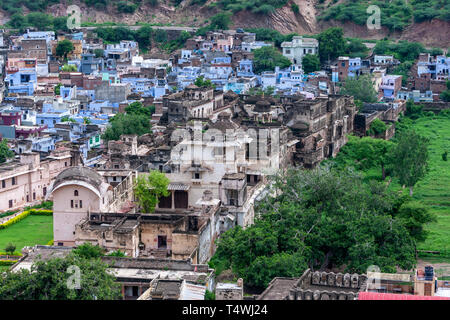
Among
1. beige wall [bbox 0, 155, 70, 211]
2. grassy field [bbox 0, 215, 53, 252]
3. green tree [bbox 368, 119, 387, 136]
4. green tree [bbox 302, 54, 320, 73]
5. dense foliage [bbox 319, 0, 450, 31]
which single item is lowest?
grassy field [bbox 0, 215, 53, 252]

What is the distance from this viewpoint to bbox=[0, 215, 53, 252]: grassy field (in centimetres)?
3365

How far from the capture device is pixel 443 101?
66.3 m

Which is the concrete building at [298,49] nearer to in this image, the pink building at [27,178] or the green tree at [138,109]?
the green tree at [138,109]

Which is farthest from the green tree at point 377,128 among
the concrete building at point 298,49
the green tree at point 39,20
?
the green tree at point 39,20

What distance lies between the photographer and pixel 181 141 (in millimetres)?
37625

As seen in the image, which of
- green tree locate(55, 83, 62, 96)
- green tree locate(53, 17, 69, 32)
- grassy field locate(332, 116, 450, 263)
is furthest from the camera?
green tree locate(53, 17, 69, 32)

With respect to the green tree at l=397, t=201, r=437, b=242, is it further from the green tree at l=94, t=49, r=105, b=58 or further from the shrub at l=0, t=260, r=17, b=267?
the green tree at l=94, t=49, r=105, b=58

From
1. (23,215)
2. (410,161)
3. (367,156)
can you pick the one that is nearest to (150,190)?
(23,215)

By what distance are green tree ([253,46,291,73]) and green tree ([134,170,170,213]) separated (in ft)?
130

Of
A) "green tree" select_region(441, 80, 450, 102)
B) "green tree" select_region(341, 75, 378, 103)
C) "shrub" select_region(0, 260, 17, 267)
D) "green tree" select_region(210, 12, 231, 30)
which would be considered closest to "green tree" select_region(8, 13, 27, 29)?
"green tree" select_region(210, 12, 231, 30)

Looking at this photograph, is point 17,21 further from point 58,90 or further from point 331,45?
point 331,45

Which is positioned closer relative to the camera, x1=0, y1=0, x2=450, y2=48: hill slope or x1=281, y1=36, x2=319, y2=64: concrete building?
x1=281, y1=36, x2=319, y2=64: concrete building

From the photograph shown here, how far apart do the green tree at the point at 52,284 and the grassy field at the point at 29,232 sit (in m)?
11.1
